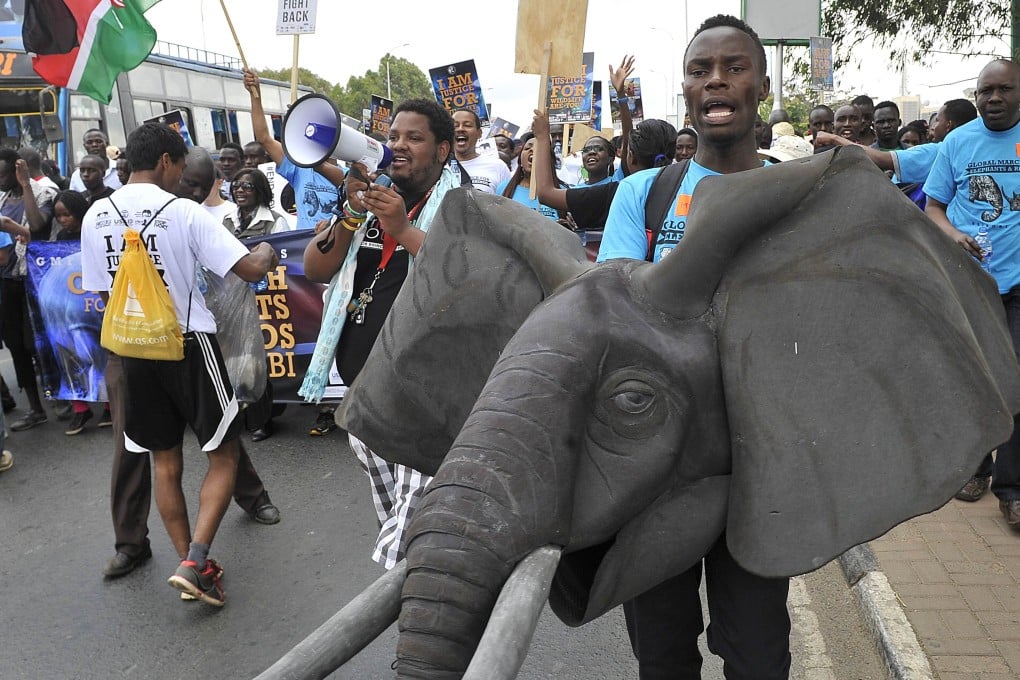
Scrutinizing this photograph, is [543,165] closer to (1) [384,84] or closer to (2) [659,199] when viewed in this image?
(2) [659,199]

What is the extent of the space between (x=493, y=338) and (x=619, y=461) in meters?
0.45

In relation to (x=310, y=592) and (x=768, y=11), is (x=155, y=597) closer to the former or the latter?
(x=310, y=592)

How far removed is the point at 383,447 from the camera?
2.03 m

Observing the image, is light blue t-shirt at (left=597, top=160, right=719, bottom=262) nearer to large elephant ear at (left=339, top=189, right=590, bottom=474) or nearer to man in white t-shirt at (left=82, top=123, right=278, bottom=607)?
large elephant ear at (left=339, top=189, right=590, bottom=474)

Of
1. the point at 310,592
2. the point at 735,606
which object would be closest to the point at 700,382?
the point at 735,606

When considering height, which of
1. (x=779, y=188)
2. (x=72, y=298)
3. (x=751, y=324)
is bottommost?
(x=72, y=298)

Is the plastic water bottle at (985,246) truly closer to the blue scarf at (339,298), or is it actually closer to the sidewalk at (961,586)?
the sidewalk at (961,586)

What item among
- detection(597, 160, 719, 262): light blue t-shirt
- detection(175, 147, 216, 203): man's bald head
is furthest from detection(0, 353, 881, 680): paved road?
detection(175, 147, 216, 203): man's bald head

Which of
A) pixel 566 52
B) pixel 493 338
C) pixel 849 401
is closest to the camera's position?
pixel 849 401

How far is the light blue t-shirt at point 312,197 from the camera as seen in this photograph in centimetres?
788

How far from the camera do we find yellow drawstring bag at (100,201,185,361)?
4.14m

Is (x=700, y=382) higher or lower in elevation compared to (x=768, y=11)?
lower

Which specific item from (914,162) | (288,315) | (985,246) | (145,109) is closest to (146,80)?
(145,109)

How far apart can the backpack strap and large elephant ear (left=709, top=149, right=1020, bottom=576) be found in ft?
2.51
